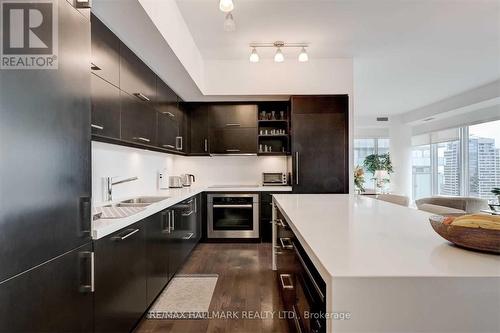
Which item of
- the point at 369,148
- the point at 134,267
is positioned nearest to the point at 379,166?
the point at 369,148

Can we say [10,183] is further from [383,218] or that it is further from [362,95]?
[362,95]

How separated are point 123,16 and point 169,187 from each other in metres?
2.81

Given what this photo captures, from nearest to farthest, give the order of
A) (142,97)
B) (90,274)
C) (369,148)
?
1. (90,274)
2. (142,97)
3. (369,148)

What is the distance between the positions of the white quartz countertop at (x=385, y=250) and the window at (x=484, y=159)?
19.1ft

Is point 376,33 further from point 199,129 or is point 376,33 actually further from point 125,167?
point 125,167

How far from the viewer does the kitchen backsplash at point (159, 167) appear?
2485 mm

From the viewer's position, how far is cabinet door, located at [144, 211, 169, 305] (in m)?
2.15

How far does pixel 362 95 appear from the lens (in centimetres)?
588

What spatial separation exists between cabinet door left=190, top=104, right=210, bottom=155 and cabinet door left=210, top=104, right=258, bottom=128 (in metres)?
0.13

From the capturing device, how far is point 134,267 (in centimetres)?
189

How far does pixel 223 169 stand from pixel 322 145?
1.78m

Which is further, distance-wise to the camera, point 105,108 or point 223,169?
point 223,169

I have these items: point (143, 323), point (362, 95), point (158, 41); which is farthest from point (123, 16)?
point (362, 95)

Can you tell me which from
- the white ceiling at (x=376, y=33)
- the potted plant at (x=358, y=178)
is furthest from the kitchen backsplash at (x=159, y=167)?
the potted plant at (x=358, y=178)
